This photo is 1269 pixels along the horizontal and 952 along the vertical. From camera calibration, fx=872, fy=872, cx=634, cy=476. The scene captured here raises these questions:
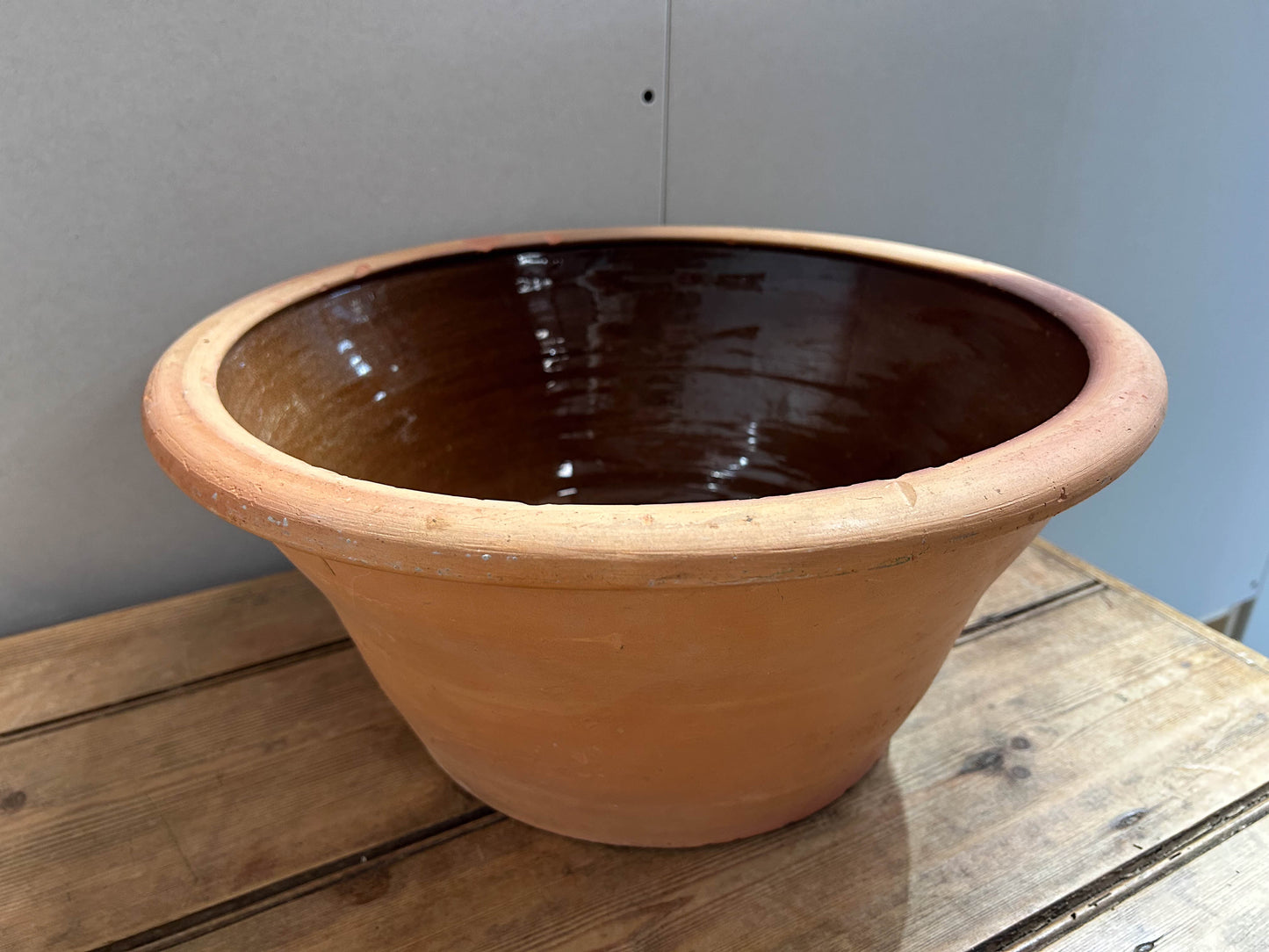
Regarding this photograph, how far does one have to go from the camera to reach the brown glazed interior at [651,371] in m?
0.65

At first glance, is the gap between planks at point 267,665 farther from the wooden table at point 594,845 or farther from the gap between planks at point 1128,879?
the gap between planks at point 1128,879

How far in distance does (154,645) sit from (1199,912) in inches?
30.3

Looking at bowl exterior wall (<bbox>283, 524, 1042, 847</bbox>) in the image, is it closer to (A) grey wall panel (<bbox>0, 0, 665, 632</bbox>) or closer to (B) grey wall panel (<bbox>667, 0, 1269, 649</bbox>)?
(A) grey wall panel (<bbox>0, 0, 665, 632</bbox>)

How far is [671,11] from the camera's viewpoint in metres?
0.80

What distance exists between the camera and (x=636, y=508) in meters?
0.35

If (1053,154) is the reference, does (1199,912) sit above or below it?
below

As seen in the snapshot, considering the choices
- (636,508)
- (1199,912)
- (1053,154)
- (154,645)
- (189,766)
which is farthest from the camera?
(1053,154)

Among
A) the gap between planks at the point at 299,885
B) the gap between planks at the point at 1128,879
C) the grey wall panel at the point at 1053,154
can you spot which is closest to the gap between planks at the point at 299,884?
the gap between planks at the point at 299,885

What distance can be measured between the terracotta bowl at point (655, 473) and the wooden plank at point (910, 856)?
0.03 meters

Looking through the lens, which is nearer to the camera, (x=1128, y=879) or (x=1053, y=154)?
(x=1128, y=879)

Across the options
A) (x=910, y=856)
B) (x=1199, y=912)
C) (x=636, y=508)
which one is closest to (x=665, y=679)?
(x=636, y=508)

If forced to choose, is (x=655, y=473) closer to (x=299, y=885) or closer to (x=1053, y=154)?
(x=299, y=885)

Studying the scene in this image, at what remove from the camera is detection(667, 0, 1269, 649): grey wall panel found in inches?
34.8

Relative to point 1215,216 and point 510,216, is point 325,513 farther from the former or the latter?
point 1215,216
